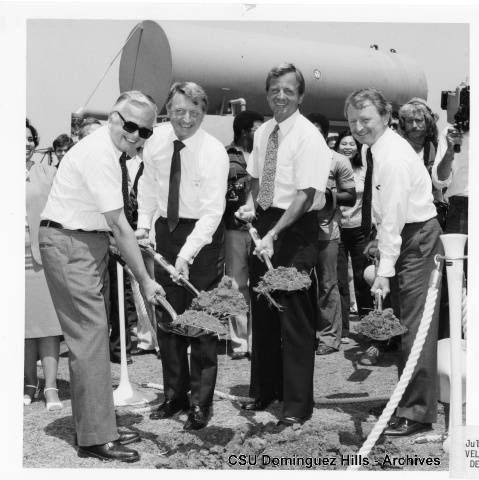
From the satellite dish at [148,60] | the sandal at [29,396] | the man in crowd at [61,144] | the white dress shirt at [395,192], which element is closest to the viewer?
the white dress shirt at [395,192]

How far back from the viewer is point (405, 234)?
479 centimetres

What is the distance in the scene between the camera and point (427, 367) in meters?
4.77

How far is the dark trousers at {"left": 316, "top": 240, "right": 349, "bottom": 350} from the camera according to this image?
7098 millimetres

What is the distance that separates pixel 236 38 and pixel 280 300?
16.8ft

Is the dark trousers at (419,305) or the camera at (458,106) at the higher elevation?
the camera at (458,106)

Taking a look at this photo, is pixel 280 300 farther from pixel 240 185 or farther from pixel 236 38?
pixel 236 38

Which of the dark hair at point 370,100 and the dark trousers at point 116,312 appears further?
the dark trousers at point 116,312

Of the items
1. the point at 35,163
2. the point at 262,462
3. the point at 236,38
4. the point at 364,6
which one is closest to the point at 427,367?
the point at 262,462

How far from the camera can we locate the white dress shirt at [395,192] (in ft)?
15.1

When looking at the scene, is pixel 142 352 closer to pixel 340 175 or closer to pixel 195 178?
pixel 340 175

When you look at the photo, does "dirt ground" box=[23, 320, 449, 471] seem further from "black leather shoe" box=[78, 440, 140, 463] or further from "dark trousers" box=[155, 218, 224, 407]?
"dark trousers" box=[155, 218, 224, 407]

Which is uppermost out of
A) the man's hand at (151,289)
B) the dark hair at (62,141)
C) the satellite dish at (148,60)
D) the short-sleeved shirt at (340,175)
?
the satellite dish at (148,60)

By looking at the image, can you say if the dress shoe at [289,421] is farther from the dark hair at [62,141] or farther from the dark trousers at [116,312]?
the dark hair at [62,141]

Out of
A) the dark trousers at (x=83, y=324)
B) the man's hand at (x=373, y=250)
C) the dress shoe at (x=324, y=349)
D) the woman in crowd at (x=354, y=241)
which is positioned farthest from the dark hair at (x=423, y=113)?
the dark trousers at (x=83, y=324)
